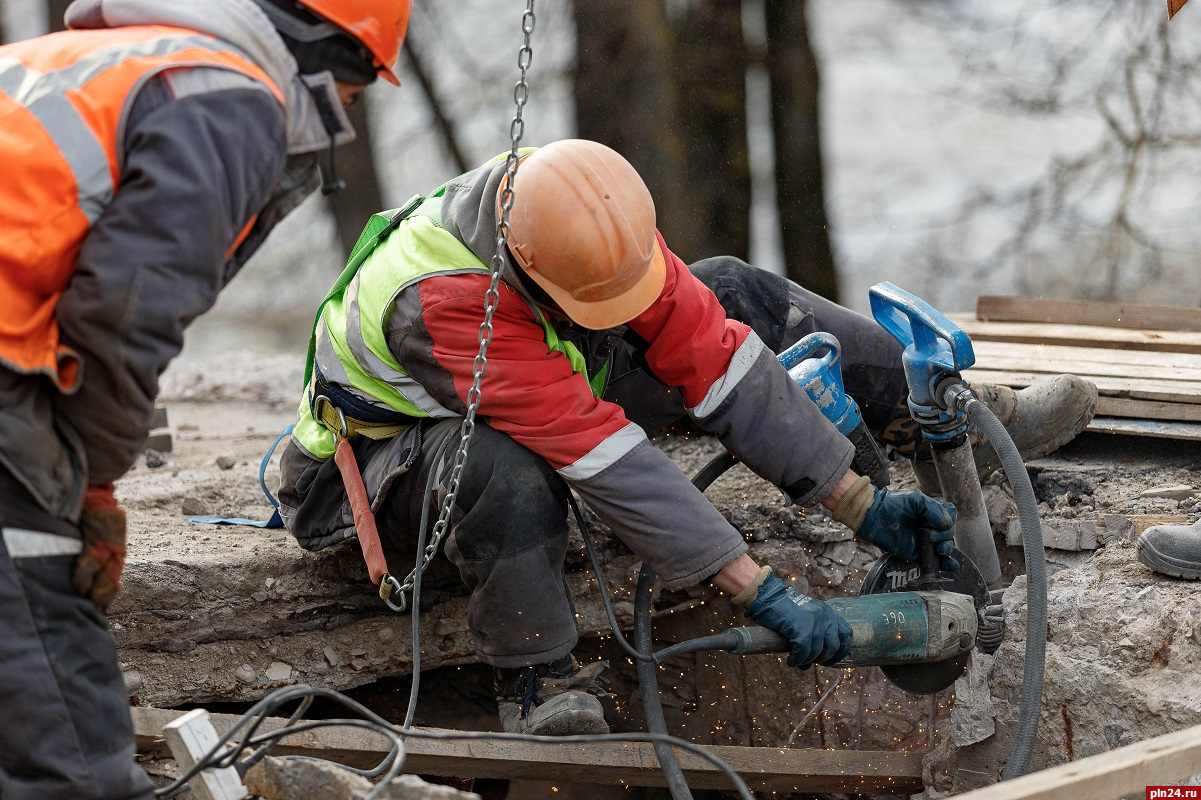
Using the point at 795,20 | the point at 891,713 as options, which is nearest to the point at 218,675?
the point at 891,713

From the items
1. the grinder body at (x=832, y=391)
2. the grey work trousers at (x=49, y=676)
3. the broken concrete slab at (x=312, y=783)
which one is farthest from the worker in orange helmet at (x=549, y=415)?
the grey work trousers at (x=49, y=676)

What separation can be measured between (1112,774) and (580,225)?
1470 mm

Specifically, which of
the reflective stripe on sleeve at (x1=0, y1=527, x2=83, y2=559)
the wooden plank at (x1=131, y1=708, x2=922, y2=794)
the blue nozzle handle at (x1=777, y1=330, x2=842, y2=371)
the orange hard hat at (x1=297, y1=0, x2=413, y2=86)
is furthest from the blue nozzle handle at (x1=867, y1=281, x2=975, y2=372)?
the reflective stripe on sleeve at (x1=0, y1=527, x2=83, y2=559)

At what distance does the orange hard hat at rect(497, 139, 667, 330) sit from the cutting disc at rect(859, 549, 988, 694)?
39.0 inches

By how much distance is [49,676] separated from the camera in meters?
1.79

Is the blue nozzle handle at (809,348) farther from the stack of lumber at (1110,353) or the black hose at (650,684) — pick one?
the stack of lumber at (1110,353)

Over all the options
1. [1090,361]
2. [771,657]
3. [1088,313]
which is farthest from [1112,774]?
[1088,313]

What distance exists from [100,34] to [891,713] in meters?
2.84

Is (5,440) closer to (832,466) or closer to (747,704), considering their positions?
(832,466)

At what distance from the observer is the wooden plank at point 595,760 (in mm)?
2697

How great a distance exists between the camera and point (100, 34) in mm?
1833

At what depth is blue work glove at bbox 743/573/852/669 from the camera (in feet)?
8.33

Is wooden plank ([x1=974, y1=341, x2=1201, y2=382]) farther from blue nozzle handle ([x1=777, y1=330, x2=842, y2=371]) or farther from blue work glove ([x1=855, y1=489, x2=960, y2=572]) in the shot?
blue work glove ([x1=855, y1=489, x2=960, y2=572])

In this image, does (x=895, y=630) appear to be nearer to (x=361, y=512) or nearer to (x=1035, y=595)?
(x=1035, y=595)
